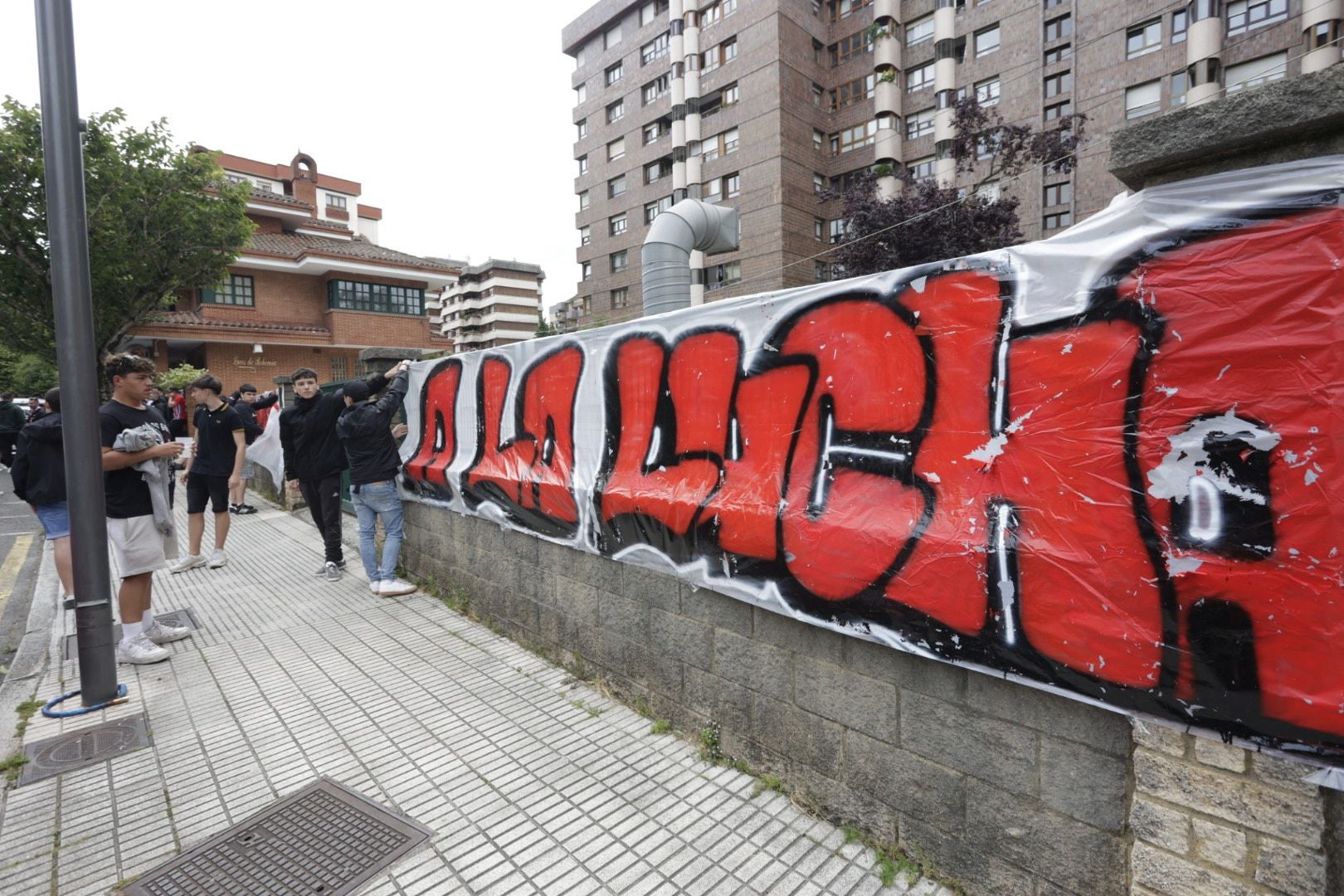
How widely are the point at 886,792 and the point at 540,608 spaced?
2.68 m

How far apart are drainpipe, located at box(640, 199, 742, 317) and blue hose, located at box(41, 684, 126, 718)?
481 centimetres

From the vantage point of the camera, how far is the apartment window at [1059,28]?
2792 cm

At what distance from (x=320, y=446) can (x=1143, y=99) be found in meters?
33.6

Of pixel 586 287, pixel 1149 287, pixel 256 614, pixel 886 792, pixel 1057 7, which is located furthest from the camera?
pixel 586 287

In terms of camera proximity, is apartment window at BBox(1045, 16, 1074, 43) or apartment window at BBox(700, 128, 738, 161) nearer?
apartment window at BBox(1045, 16, 1074, 43)

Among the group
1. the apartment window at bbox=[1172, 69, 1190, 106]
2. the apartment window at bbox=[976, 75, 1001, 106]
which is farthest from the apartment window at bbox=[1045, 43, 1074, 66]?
the apartment window at bbox=[1172, 69, 1190, 106]

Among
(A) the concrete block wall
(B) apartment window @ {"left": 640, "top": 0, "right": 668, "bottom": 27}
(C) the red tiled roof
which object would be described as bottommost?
(A) the concrete block wall

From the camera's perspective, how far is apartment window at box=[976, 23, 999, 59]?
29453 mm

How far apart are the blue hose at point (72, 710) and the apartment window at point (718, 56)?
3678 cm

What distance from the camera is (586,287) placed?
1704 inches

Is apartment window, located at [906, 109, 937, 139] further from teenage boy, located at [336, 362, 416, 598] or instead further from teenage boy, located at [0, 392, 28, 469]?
teenage boy, located at [0, 392, 28, 469]

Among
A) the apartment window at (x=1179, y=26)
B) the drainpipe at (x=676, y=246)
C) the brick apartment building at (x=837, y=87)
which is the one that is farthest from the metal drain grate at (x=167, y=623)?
the apartment window at (x=1179, y=26)

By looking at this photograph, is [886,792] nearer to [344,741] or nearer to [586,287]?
[344,741]

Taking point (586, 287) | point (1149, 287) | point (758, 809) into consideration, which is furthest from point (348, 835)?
point (586, 287)
